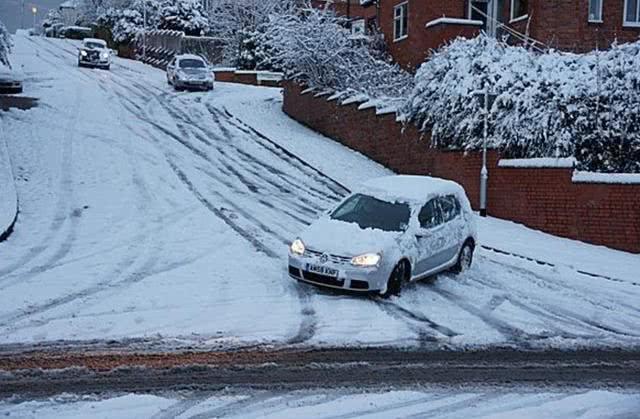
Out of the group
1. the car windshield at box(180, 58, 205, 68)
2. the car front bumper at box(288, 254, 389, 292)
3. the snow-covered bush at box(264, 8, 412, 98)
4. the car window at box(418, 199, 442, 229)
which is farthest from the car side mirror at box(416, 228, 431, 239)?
the car windshield at box(180, 58, 205, 68)

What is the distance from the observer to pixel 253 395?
7.45 metres

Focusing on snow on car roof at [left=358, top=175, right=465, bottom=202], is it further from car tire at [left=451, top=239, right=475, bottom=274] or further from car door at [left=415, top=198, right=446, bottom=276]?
car tire at [left=451, top=239, right=475, bottom=274]

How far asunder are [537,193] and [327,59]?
498 inches

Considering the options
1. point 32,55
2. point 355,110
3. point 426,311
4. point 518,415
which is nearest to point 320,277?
point 426,311

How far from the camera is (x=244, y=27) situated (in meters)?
48.8

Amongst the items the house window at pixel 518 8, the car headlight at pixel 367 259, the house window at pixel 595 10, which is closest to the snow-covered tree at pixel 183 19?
the house window at pixel 518 8

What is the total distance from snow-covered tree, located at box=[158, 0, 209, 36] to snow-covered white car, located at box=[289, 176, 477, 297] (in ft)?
147

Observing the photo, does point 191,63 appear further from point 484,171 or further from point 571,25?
point 484,171

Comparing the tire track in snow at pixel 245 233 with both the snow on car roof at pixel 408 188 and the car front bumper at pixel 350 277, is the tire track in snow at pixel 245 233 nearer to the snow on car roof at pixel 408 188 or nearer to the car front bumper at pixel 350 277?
the car front bumper at pixel 350 277

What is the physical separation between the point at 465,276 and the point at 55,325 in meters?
6.75

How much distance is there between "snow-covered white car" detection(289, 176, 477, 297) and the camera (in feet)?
37.8

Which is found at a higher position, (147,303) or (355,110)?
(355,110)

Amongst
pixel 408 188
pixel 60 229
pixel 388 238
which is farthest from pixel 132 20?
pixel 388 238

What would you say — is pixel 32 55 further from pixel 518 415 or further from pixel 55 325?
pixel 518 415
